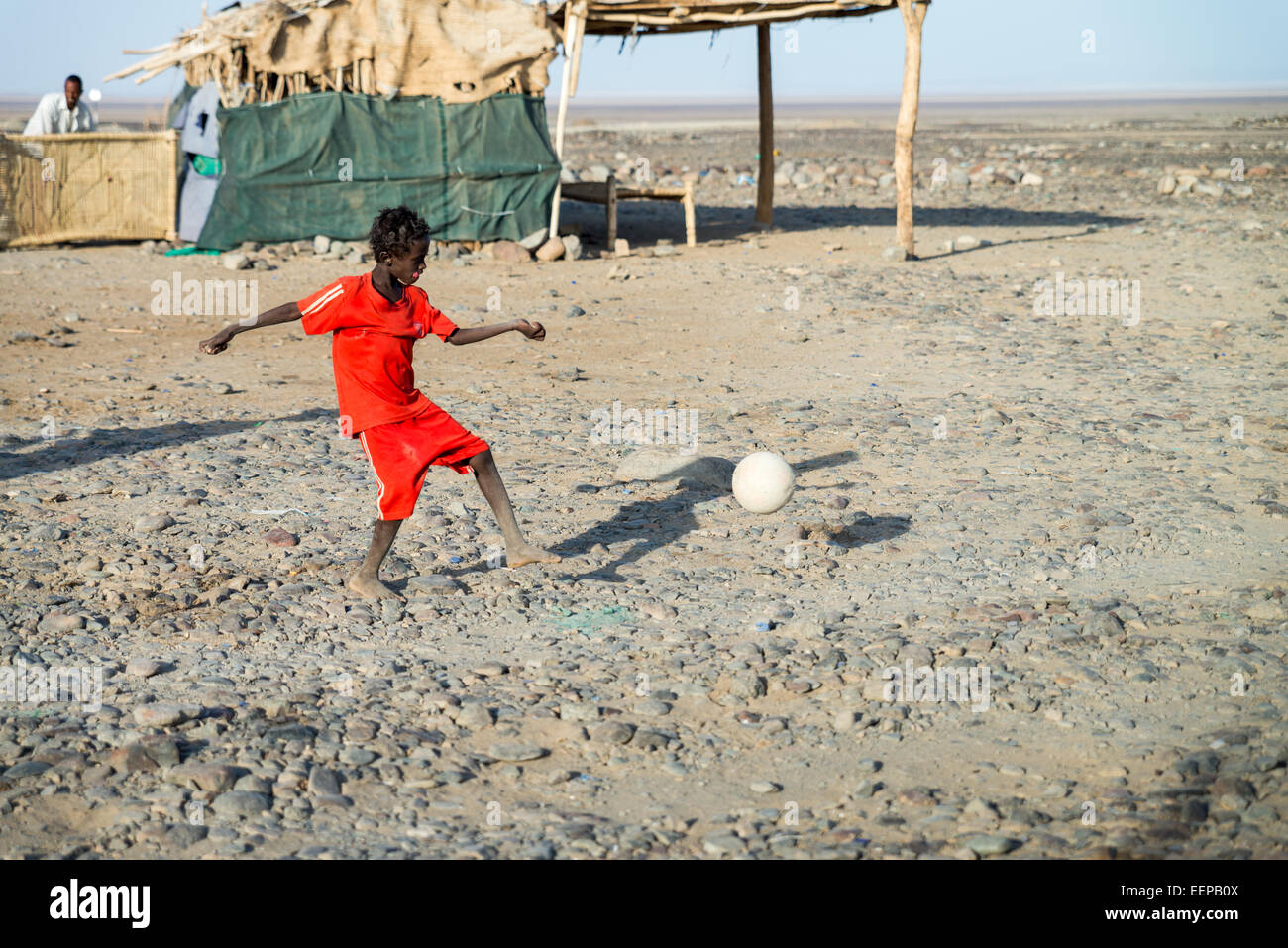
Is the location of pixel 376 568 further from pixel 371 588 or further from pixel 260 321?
pixel 260 321

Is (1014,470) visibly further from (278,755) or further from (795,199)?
(795,199)

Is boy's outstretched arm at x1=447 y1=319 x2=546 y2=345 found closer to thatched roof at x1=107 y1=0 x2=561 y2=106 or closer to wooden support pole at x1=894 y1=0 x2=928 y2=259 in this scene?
wooden support pole at x1=894 y1=0 x2=928 y2=259

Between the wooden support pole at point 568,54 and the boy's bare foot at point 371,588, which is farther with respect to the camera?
the wooden support pole at point 568,54

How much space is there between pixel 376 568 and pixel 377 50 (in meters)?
10.9

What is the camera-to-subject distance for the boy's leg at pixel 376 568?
483 centimetres

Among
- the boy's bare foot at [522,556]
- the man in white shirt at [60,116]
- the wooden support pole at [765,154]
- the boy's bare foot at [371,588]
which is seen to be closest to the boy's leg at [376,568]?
the boy's bare foot at [371,588]

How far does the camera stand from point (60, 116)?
1471 cm

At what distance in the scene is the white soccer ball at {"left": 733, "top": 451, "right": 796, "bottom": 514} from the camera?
5730 millimetres

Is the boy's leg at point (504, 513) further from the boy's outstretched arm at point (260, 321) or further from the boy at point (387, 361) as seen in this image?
the boy's outstretched arm at point (260, 321)

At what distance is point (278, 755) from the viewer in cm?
365

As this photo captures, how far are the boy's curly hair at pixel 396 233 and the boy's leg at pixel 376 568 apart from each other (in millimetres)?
1070

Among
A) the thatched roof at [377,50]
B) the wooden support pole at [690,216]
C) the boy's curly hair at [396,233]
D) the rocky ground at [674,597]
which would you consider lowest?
the rocky ground at [674,597]

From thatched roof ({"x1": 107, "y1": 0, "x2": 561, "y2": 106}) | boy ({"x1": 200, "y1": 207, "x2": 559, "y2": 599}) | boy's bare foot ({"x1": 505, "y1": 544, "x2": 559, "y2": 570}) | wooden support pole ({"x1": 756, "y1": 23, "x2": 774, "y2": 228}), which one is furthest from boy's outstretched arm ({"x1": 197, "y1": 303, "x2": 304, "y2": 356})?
wooden support pole ({"x1": 756, "y1": 23, "x2": 774, "y2": 228})

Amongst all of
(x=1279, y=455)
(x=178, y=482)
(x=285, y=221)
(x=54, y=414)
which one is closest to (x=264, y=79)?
(x=285, y=221)
